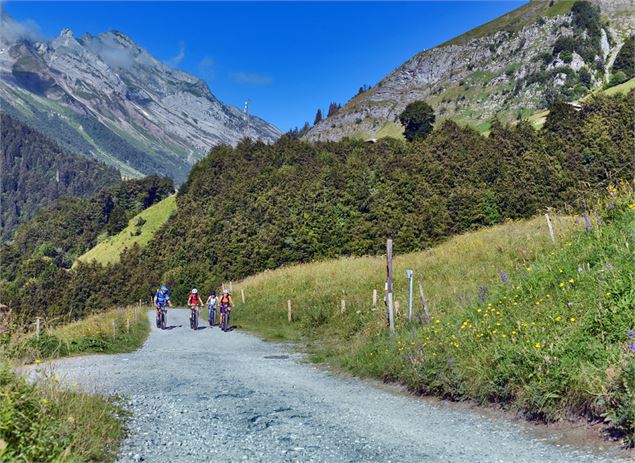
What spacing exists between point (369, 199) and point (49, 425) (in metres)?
68.7

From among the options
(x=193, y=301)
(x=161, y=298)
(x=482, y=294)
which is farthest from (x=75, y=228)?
(x=482, y=294)

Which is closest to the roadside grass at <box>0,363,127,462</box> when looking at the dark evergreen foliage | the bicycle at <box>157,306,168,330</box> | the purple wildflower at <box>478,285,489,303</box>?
the purple wildflower at <box>478,285,489,303</box>

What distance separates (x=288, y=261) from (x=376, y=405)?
57791 millimetres

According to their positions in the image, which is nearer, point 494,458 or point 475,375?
point 494,458

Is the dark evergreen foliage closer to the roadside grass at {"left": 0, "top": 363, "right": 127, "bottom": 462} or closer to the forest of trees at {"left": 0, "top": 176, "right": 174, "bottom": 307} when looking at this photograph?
the forest of trees at {"left": 0, "top": 176, "right": 174, "bottom": 307}

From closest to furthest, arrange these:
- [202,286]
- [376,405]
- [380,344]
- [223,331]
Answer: [376,405], [380,344], [223,331], [202,286]

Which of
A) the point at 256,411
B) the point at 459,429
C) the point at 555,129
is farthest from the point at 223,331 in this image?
the point at 555,129

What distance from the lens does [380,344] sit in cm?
1186

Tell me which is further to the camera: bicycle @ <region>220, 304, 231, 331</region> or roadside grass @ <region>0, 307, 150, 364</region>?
bicycle @ <region>220, 304, 231, 331</region>

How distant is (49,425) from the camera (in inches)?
200

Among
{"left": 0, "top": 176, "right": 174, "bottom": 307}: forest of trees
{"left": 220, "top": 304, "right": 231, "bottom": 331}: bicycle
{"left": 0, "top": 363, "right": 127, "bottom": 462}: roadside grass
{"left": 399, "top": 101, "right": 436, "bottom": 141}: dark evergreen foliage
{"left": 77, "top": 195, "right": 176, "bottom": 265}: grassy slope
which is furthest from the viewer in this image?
{"left": 0, "top": 176, "right": 174, "bottom": 307}: forest of trees

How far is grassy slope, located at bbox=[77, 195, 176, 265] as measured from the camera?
10325 centimetres

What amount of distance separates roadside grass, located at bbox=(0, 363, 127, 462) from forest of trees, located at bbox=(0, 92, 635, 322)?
55.1 meters

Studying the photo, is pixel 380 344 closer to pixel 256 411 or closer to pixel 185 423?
pixel 256 411
